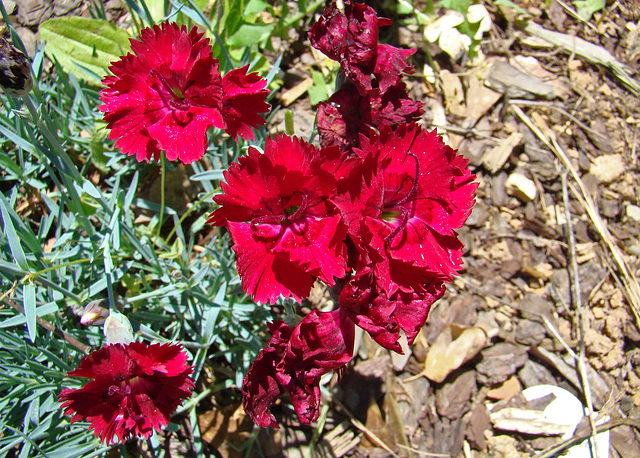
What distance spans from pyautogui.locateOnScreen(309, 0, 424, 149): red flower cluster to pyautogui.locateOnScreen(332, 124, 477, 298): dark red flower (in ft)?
0.59

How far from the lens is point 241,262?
143 cm

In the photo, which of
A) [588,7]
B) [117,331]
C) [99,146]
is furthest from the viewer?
[588,7]

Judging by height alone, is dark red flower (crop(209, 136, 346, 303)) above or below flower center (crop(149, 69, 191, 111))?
below

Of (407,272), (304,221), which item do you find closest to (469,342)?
(407,272)

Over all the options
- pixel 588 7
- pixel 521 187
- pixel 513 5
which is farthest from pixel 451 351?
pixel 588 7

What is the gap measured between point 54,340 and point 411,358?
1.85 meters

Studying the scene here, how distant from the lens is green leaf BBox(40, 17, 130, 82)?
2.48 meters

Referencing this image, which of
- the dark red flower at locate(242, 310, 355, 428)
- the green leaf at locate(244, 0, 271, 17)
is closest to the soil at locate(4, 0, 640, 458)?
the green leaf at locate(244, 0, 271, 17)

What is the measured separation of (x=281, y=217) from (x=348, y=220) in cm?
23

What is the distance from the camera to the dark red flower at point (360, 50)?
1611 mm

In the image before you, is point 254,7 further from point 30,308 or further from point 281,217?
point 30,308

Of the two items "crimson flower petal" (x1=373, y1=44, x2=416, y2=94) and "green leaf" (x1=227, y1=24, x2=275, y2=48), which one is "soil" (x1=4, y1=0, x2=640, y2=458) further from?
"crimson flower petal" (x1=373, y1=44, x2=416, y2=94)

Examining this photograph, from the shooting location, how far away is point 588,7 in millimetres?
3521

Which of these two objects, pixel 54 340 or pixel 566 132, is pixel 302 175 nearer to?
pixel 54 340
